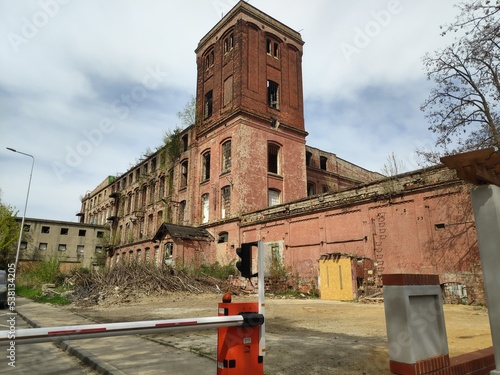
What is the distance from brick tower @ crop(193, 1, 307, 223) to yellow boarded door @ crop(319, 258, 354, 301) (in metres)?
8.55

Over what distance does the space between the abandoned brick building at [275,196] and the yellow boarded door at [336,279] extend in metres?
0.06

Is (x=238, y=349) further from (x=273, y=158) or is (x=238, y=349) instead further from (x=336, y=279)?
(x=273, y=158)

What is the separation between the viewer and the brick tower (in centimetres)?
2402

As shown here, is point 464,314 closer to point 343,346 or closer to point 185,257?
point 343,346

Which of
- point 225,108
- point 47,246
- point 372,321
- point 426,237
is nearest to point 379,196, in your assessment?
point 426,237

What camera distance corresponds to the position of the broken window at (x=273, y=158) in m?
25.8

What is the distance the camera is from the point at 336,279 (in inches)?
596

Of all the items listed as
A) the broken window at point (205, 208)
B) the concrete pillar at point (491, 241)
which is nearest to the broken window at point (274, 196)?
the broken window at point (205, 208)

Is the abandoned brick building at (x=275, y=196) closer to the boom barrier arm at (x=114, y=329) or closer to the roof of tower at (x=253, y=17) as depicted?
the roof of tower at (x=253, y=17)

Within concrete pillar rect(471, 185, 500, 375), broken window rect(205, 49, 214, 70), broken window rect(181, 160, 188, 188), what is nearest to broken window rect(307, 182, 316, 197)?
broken window rect(181, 160, 188, 188)

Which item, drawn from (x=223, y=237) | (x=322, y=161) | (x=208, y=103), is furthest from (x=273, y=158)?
(x=322, y=161)

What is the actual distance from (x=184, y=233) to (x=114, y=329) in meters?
21.5

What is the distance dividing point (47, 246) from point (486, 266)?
46895mm

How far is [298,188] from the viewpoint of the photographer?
1024 inches
